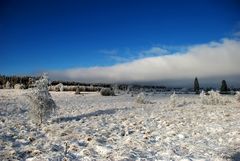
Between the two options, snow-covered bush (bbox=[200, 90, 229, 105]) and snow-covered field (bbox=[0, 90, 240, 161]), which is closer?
snow-covered field (bbox=[0, 90, 240, 161])

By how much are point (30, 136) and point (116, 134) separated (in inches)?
128

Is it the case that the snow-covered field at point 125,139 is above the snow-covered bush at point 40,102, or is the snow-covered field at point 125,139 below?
below

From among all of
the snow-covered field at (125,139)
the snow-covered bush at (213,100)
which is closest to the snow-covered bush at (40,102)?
the snow-covered field at (125,139)

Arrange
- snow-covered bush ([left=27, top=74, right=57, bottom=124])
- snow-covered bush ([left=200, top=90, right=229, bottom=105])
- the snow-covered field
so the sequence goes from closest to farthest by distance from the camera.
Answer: the snow-covered field → snow-covered bush ([left=27, top=74, right=57, bottom=124]) → snow-covered bush ([left=200, top=90, right=229, bottom=105])

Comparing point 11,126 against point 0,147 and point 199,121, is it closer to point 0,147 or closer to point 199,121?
point 0,147

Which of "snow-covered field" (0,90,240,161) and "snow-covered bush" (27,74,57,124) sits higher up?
"snow-covered bush" (27,74,57,124)

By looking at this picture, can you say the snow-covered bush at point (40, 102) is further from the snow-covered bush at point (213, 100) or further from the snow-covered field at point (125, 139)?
the snow-covered bush at point (213, 100)

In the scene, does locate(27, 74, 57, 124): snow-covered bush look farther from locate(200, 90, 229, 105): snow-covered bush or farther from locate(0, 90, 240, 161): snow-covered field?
locate(200, 90, 229, 105): snow-covered bush

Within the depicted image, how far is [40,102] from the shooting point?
17.2 metres

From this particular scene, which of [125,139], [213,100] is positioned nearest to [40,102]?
[125,139]

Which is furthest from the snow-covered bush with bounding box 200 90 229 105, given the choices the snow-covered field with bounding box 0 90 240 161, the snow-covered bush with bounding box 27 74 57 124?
the snow-covered bush with bounding box 27 74 57 124

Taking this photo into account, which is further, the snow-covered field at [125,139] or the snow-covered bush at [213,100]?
the snow-covered bush at [213,100]

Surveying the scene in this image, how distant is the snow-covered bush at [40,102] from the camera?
54.1 ft

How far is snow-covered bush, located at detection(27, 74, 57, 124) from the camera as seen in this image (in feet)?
54.1
